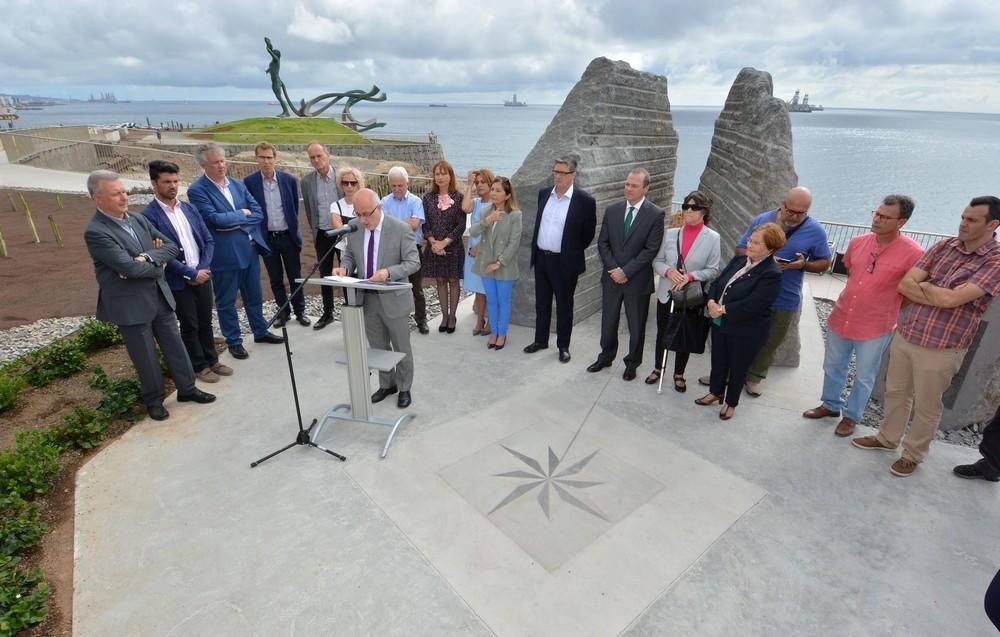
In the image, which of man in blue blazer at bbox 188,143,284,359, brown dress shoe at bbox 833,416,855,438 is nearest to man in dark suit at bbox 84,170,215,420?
man in blue blazer at bbox 188,143,284,359

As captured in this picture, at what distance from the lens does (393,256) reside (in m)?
4.32

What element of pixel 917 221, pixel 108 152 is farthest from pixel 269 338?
pixel 917 221

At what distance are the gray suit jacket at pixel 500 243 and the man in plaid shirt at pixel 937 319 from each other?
11.3ft

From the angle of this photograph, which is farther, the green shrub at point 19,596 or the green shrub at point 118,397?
the green shrub at point 118,397

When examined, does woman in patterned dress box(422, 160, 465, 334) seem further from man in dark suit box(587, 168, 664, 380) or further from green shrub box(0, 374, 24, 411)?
green shrub box(0, 374, 24, 411)

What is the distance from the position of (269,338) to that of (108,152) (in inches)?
1015

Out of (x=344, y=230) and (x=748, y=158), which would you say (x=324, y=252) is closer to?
(x=344, y=230)

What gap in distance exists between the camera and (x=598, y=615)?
2.74 meters

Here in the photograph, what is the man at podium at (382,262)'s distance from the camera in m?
4.18

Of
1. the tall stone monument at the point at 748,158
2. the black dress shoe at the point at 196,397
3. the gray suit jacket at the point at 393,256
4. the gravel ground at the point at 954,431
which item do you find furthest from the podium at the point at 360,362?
the gravel ground at the point at 954,431

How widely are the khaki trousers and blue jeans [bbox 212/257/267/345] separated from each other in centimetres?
616

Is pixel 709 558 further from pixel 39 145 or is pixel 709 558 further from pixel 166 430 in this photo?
pixel 39 145

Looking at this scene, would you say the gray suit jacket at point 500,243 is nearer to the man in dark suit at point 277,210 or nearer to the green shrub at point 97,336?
the man in dark suit at point 277,210

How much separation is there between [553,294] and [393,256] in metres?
2.20
